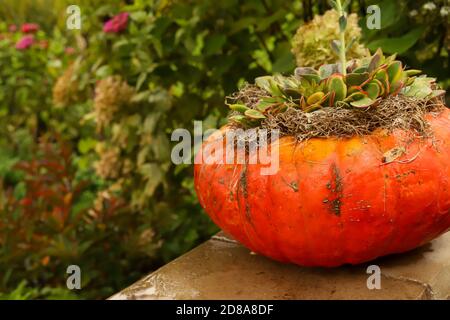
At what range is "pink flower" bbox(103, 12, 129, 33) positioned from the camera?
9.25 feet

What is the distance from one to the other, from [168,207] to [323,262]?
4.70ft

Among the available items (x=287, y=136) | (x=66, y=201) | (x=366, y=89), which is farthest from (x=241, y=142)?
(x=66, y=201)

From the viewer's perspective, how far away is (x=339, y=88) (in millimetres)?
1548

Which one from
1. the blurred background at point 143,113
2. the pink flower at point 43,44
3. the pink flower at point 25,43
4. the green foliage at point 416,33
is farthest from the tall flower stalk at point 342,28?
the pink flower at point 43,44

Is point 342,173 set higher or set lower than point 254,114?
lower

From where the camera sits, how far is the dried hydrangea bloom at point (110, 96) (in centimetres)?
281

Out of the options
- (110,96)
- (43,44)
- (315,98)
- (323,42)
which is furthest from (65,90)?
(315,98)

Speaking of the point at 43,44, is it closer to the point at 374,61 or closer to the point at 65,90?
the point at 65,90

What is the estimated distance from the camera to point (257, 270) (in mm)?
1723

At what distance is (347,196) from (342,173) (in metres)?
0.05

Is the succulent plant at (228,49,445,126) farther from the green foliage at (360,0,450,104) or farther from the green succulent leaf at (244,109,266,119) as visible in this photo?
the green foliage at (360,0,450,104)

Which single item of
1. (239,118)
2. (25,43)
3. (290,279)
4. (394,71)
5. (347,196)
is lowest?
(290,279)

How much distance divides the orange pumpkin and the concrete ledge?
0.20 feet

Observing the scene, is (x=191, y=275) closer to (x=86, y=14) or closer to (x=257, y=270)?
(x=257, y=270)
